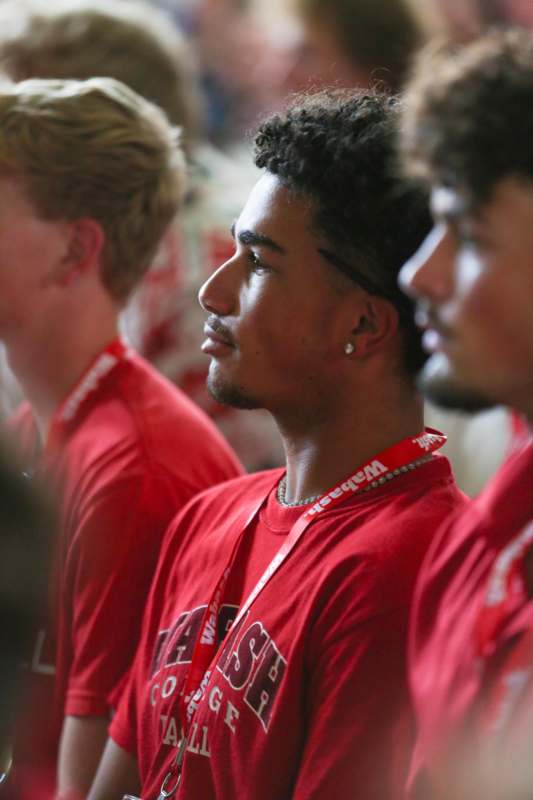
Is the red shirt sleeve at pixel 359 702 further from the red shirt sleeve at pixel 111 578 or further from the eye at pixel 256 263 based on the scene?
the red shirt sleeve at pixel 111 578

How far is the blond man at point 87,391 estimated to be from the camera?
5.93 feet

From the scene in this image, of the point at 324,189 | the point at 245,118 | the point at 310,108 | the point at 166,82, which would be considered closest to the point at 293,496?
the point at 324,189

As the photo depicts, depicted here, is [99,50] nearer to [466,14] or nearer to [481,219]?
[466,14]

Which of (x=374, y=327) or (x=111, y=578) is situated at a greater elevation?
(x=374, y=327)

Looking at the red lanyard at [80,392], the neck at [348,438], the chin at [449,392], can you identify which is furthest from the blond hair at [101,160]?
the chin at [449,392]

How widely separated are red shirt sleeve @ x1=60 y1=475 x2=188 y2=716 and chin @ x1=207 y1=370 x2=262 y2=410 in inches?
13.4

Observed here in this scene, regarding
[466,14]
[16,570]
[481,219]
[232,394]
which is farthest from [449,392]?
[466,14]

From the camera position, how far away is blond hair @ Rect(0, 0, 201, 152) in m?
2.44

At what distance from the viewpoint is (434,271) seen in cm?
110

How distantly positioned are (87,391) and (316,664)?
2.68ft

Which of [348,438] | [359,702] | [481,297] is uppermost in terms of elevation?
[481,297]

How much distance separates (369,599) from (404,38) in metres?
1.59

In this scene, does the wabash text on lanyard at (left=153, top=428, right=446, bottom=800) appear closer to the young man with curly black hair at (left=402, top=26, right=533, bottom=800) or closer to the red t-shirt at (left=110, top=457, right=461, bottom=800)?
the red t-shirt at (left=110, top=457, right=461, bottom=800)

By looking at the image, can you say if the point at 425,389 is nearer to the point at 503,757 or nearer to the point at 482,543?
the point at 482,543
